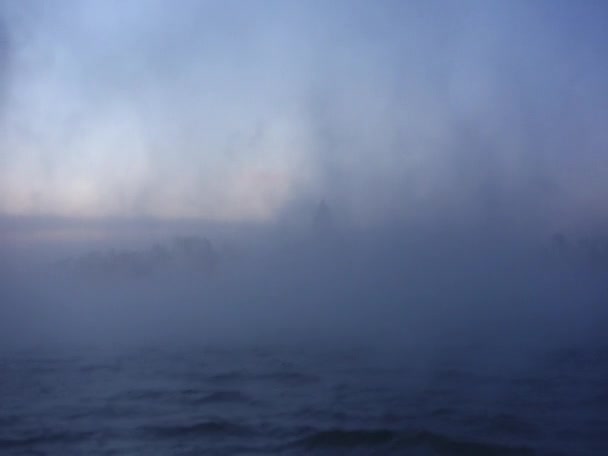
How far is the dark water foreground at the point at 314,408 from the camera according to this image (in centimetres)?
1507

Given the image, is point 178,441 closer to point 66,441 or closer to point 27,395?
point 66,441

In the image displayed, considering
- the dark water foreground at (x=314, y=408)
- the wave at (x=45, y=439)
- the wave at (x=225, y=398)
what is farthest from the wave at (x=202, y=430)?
the wave at (x=225, y=398)

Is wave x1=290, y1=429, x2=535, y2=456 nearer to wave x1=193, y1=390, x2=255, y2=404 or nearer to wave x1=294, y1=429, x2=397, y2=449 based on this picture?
wave x1=294, y1=429, x2=397, y2=449

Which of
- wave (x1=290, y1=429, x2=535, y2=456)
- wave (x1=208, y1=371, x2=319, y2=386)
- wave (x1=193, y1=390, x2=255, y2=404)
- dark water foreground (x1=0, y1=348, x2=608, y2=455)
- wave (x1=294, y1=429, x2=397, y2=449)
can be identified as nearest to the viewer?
wave (x1=290, y1=429, x2=535, y2=456)

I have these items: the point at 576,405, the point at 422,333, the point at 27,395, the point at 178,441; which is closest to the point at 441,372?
the point at 576,405

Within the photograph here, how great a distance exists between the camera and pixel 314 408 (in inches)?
769

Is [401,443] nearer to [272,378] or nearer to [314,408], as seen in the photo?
[314,408]

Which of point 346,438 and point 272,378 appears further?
point 272,378

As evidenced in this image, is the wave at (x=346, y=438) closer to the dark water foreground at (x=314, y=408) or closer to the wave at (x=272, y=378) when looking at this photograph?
the dark water foreground at (x=314, y=408)

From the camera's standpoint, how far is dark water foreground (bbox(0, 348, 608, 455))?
15070 mm

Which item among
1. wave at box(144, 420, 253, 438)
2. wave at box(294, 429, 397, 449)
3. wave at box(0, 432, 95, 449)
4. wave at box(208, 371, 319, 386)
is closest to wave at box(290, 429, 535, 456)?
wave at box(294, 429, 397, 449)

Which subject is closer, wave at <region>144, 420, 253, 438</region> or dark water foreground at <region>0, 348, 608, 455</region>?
dark water foreground at <region>0, 348, 608, 455</region>

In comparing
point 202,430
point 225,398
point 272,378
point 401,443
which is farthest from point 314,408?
point 272,378

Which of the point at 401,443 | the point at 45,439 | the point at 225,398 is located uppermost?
the point at 45,439
